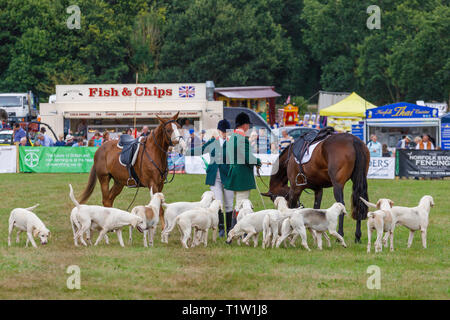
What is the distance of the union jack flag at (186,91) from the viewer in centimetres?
3931

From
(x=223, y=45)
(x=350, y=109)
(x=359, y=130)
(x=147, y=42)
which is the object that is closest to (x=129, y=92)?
(x=350, y=109)

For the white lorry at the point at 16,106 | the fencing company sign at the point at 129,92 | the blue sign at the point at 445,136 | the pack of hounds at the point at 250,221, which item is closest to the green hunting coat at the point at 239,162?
the pack of hounds at the point at 250,221

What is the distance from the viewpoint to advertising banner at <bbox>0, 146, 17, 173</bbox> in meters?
30.8

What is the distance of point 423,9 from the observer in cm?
6316

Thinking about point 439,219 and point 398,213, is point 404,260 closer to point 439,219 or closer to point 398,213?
point 398,213

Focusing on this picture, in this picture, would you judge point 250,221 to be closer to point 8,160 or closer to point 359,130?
point 8,160

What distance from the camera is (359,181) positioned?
12.9 meters

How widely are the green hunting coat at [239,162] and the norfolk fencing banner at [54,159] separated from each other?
18.3 meters

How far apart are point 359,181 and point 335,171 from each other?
483mm

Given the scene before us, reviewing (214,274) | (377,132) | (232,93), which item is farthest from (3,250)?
(232,93)

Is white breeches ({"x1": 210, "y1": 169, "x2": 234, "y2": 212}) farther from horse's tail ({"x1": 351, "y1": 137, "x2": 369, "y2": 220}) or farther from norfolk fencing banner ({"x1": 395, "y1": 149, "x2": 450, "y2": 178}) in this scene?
norfolk fencing banner ({"x1": 395, "y1": 149, "x2": 450, "y2": 178})

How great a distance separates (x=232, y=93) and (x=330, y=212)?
3983 centimetres

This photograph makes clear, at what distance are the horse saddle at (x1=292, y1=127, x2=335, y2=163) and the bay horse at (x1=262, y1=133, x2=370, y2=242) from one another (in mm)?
169

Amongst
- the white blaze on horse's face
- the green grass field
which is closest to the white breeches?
the green grass field
